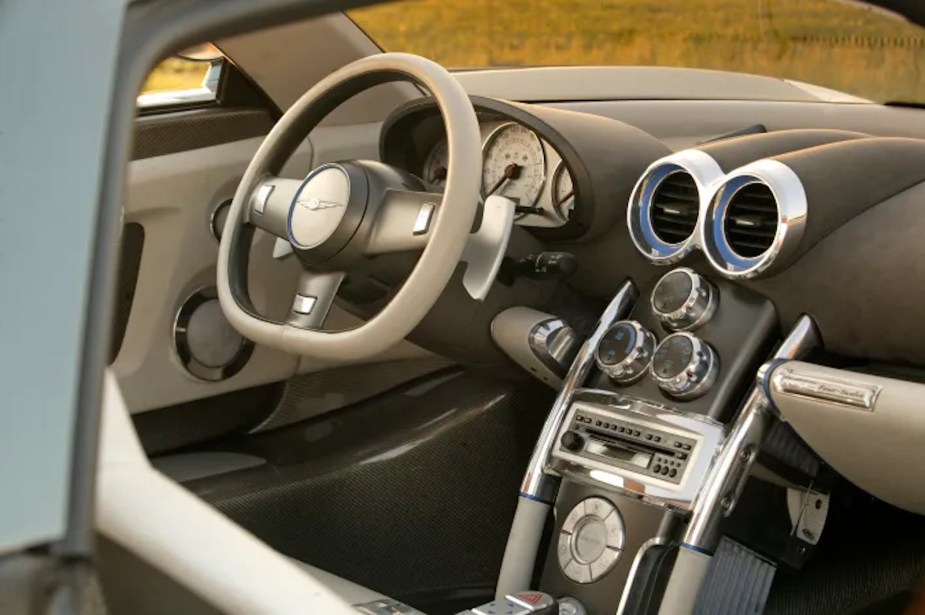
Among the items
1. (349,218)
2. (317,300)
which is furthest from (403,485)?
(349,218)

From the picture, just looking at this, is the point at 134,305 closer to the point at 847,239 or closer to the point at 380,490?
the point at 380,490

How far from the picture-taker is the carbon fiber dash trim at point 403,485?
7.36 feet

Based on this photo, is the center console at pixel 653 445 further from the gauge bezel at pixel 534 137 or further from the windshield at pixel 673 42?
the windshield at pixel 673 42

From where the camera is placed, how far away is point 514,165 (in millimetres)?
2102

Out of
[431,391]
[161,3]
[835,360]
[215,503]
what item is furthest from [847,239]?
[161,3]

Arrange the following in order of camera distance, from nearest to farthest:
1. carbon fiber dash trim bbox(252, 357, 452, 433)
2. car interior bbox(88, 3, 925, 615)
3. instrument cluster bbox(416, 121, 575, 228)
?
1. car interior bbox(88, 3, 925, 615)
2. instrument cluster bbox(416, 121, 575, 228)
3. carbon fiber dash trim bbox(252, 357, 452, 433)

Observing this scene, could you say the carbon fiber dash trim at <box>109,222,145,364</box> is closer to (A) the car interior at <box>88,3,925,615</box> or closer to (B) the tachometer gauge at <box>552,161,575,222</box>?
(A) the car interior at <box>88,3,925,615</box>

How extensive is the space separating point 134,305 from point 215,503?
1.23ft

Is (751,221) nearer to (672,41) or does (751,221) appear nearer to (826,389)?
(826,389)

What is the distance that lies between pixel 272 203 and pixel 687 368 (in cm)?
69

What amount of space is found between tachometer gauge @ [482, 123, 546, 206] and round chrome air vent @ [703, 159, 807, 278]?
0.37 m

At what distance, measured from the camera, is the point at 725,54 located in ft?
9.28

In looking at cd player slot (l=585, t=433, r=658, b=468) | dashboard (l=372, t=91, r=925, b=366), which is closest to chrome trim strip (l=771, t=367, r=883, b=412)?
dashboard (l=372, t=91, r=925, b=366)

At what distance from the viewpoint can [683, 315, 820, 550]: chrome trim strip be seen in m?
1.75
